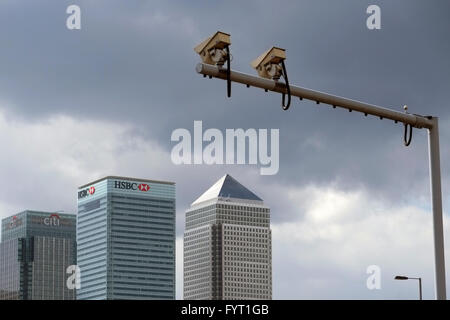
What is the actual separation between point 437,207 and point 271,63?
6.35 meters

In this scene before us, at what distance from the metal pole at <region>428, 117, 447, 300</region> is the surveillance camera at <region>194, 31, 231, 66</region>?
719 centimetres

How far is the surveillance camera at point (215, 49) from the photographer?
22266 mm

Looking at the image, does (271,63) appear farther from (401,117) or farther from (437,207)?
(437,207)

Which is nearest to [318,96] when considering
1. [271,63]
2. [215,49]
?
[271,63]

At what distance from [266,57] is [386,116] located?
387 centimetres

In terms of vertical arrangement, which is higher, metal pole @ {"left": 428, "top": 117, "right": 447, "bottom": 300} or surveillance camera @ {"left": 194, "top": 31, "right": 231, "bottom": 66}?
surveillance camera @ {"left": 194, "top": 31, "right": 231, "bottom": 66}

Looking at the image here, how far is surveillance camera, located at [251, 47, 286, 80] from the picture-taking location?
2331 cm

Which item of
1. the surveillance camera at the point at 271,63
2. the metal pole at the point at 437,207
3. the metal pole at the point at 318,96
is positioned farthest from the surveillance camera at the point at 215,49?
the metal pole at the point at 437,207

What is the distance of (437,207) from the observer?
27000mm

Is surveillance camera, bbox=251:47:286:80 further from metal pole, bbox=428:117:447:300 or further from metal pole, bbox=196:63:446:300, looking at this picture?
metal pole, bbox=428:117:447:300

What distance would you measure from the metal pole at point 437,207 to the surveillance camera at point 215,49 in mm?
7192

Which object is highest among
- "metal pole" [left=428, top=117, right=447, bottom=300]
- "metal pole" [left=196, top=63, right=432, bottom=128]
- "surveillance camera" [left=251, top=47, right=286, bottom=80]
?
"surveillance camera" [left=251, top=47, right=286, bottom=80]

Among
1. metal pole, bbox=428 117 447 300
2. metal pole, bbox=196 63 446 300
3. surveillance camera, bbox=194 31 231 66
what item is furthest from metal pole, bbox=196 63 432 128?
metal pole, bbox=428 117 447 300
